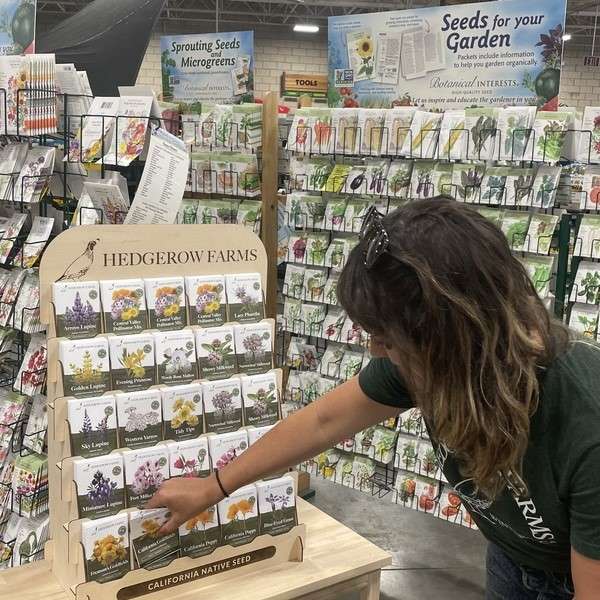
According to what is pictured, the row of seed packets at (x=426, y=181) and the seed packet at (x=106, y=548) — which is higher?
the row of seed packets at (x=426, y=181)

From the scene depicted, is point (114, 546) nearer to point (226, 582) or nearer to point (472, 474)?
point (226, 582)

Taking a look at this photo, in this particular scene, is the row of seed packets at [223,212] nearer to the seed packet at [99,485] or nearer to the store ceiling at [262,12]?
the seed packet at [99,485]

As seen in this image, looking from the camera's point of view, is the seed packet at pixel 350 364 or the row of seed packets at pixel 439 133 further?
the seed packet at pixel 350 364

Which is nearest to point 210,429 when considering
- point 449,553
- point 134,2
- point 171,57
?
point 449,553

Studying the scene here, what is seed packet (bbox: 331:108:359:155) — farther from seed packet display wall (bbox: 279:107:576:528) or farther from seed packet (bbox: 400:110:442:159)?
seed packet (bbox: 400:110:442:159)

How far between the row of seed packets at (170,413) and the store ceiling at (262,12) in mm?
11647

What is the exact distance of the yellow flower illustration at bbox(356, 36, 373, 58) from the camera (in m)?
3.77

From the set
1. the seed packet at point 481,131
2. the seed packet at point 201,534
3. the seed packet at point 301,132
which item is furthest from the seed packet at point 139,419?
the seed packet at point 301,132

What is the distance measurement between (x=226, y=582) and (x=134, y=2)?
10.8 feet

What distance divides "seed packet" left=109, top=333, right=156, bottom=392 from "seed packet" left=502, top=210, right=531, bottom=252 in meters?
1.90

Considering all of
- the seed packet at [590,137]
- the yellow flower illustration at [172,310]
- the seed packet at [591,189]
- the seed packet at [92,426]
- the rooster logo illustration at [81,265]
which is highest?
the seed packet at [590,137]

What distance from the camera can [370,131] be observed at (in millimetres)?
3520

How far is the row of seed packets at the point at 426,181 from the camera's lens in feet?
10.2

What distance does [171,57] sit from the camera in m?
4.88
